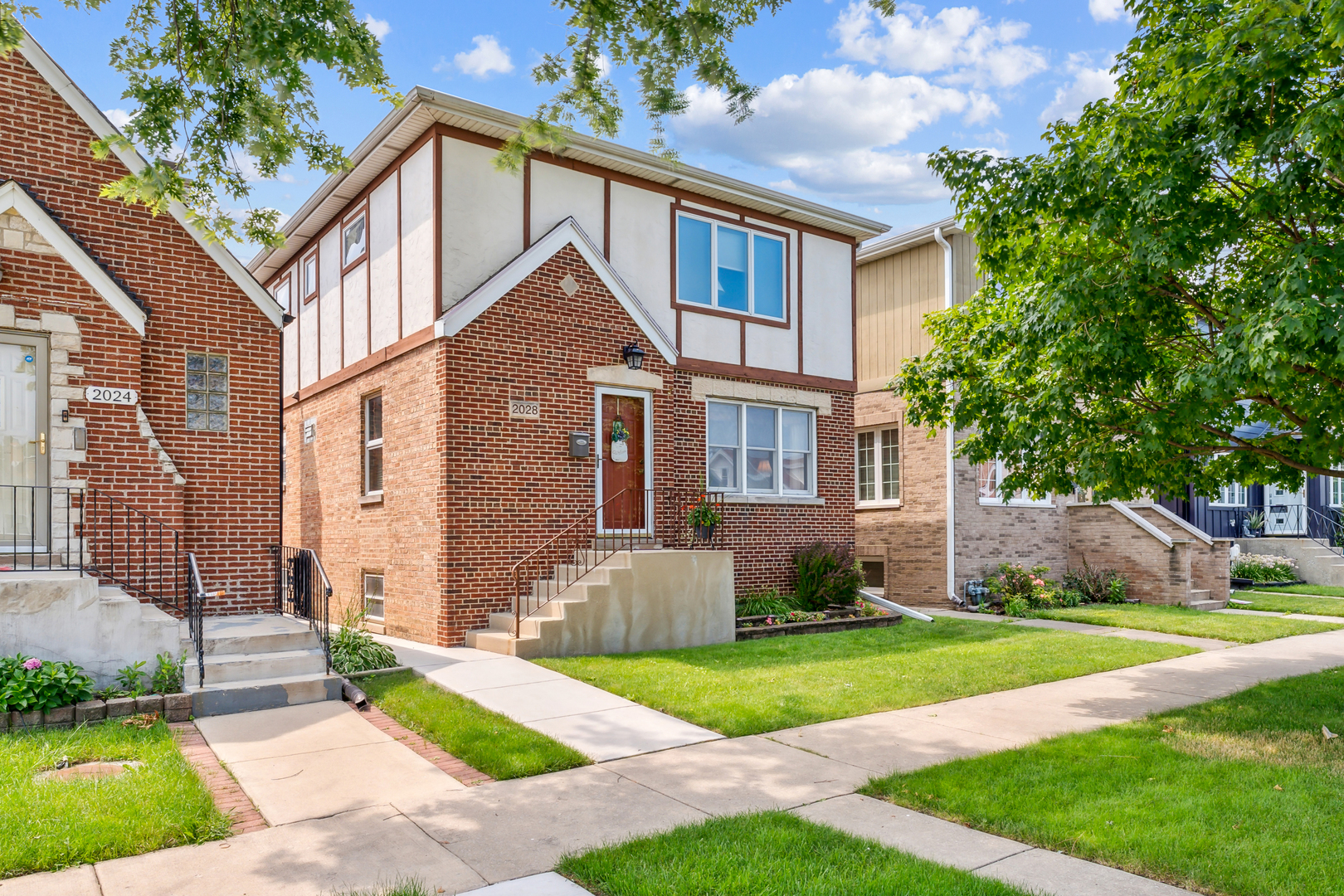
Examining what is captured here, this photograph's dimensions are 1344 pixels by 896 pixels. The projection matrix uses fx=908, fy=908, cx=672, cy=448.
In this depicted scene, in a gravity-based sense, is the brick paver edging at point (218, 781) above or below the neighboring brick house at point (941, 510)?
below

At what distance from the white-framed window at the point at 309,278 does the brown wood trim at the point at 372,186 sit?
0.81 feet

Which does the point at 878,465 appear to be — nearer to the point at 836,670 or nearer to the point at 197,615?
the point at 836,670

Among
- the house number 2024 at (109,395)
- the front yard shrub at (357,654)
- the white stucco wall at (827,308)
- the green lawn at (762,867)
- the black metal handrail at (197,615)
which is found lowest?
the green lawn at (762,867)

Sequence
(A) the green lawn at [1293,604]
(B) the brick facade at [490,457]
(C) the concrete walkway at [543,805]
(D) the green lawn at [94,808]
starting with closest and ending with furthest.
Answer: (C) the concrete walkway at [543,805], (D) the green lawn at [94,808], (B) the brick facade at [490,457], (A) the green lawn at [1293,604]

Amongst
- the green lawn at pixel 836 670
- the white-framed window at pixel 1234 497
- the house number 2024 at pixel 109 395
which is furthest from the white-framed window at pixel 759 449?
the white-framed window at pixel 1234 497

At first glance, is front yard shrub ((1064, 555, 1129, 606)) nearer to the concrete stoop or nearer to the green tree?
the concrete stoop

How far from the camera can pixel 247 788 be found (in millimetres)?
5961

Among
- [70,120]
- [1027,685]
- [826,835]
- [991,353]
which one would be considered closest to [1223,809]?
[826,835]

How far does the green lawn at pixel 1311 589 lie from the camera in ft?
62.0

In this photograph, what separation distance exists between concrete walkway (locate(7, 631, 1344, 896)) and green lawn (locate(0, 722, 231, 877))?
16 cm

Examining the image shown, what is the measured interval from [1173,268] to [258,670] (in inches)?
338

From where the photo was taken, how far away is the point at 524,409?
39.2 feet

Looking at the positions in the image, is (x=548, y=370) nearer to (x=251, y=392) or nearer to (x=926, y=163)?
(x=251, y=392)

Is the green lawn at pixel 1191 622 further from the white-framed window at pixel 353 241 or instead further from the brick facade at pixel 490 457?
the white-framed window at pixel 353 241
